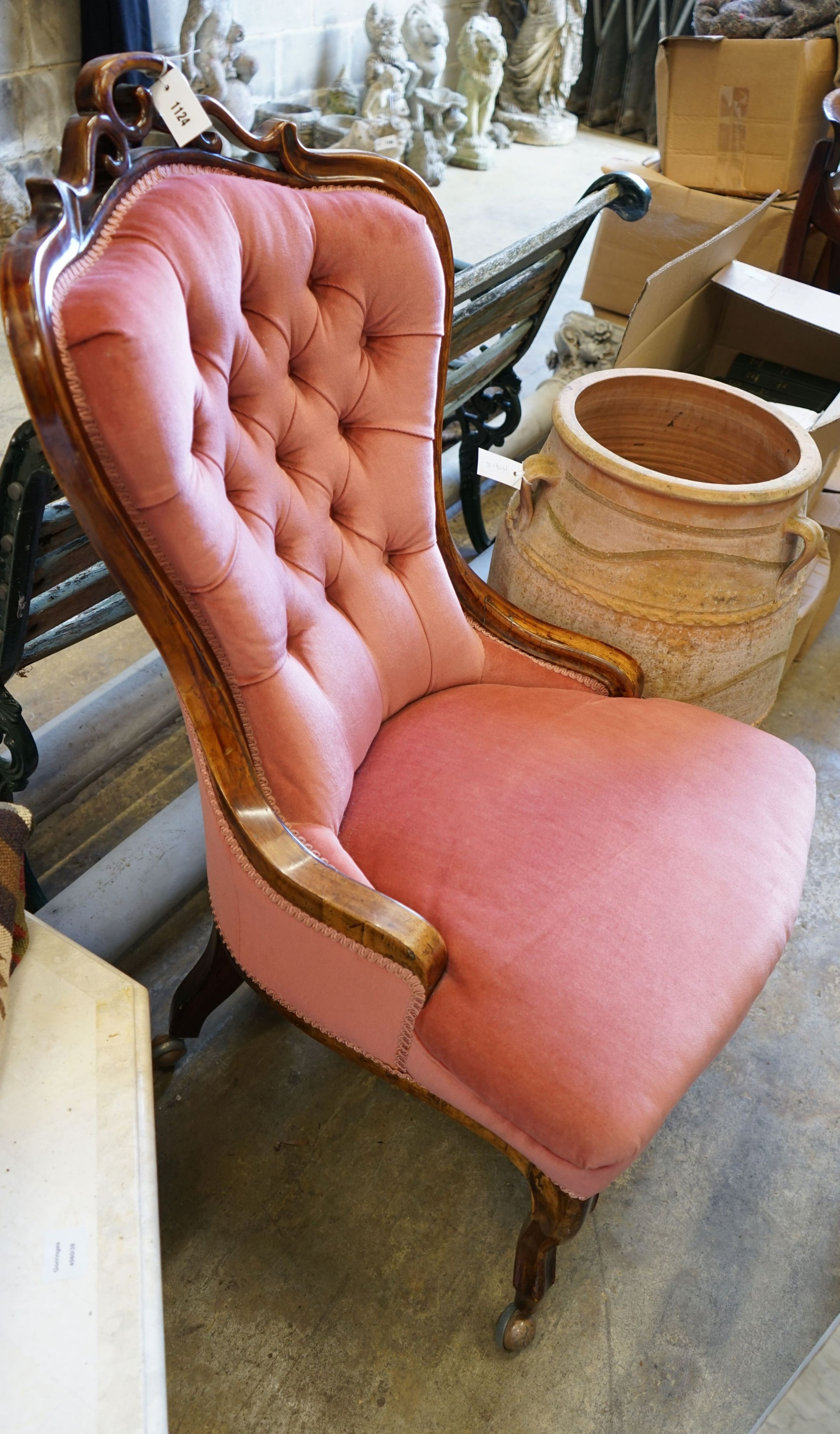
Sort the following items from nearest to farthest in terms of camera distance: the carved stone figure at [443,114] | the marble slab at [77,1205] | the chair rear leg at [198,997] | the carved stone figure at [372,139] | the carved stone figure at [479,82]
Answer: the marble slab at [77,1205] → the chair rear leg at [198,997] → the carved stone figure at [372,139] → the carved stone figure at [443,114] → the carved stone figure at [479,82]

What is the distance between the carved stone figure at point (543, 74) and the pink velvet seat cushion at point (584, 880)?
5.53 metres

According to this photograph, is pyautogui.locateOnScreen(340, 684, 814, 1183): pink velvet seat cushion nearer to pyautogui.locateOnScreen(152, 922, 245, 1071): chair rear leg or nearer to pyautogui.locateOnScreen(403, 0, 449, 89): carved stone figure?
pyautogui.locateOnScreen(152, 922, 245, 1071): chair rear leg

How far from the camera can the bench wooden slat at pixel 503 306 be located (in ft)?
5.61

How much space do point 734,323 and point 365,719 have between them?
1819mm

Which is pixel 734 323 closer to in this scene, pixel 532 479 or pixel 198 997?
pixel 532 479

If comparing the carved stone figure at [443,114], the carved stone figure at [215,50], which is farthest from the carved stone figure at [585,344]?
the carved stone figure at [443,114]

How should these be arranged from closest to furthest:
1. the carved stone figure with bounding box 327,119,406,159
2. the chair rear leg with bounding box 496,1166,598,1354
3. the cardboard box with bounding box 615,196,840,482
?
the chair rear leg with bounding box 496,1166,598,1354 < the cardboard box with bounding box 615,196,840,482 < the carved stone figure with bounding box 327,119,406,159

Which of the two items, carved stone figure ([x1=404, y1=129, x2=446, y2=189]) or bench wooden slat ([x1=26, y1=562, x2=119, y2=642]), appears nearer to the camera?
bench wooden slat ([x1=26, y1=562, x2=119, y2=642])

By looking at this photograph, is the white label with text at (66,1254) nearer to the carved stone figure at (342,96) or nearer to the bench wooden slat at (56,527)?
the bench wooden slat at (56,527)

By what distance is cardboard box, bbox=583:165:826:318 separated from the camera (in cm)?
274

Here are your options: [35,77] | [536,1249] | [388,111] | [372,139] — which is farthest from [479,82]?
[536,1249]

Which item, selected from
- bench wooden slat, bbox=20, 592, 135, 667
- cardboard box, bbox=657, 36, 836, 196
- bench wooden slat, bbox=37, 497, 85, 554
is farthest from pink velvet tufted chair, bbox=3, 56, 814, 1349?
cardboard box, bbox=657, 36, 836, 196

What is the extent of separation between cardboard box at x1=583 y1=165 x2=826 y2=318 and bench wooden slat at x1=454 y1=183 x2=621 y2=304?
1.01 meters

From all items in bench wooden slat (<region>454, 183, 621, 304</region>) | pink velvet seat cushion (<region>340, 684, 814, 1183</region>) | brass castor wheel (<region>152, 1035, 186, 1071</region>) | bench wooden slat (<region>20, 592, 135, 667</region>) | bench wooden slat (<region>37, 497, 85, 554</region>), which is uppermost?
bench wooden slat (<region>454, 183, 621, 304</region>)
